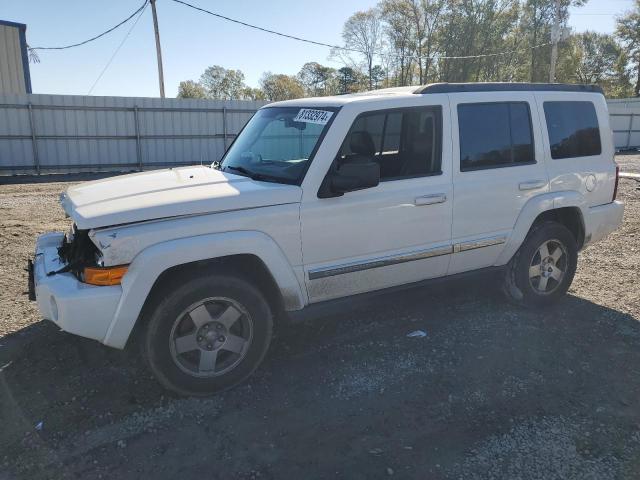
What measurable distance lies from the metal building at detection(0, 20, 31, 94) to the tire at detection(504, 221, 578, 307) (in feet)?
60.5

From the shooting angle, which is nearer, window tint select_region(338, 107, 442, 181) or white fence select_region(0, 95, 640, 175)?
window tint select_region(338, 107, 442, 181)

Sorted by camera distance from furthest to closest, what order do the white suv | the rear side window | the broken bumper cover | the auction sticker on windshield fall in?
the rear side window < the auction sticker on windshield < the white suv < the broken bumper cover

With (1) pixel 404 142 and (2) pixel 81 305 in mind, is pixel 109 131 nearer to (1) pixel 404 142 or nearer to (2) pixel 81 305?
(1) pixel 404 142

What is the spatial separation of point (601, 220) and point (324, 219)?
3104mm

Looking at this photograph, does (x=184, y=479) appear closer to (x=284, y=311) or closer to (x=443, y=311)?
(x=284, y=311)

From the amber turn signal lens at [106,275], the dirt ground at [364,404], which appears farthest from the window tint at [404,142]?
the amber turn signal lens at [106,275]

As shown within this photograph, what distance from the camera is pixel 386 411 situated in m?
3.23

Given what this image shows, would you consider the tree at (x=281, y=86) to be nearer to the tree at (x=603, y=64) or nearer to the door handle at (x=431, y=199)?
the tree at (x=603, y=64)

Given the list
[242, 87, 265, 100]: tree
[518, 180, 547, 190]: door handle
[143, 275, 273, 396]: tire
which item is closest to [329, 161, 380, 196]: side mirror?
[143, 275, 273, 396]: tire

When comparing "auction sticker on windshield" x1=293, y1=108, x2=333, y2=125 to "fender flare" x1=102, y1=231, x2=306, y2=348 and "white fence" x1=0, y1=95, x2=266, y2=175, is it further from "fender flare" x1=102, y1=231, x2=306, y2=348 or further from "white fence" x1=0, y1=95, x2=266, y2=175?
"white fence" x1=0, y1=95, x2=266, y2=175

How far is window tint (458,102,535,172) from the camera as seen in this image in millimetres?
4141

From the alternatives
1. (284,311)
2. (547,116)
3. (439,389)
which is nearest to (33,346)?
(284,311)

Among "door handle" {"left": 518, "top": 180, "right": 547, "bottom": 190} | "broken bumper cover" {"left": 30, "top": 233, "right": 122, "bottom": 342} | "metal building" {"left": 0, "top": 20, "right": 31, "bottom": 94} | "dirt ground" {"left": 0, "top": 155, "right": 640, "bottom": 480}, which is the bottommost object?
"dirt ground" {"left": 0, "top": 155, "right": 640, "bottom": 480}

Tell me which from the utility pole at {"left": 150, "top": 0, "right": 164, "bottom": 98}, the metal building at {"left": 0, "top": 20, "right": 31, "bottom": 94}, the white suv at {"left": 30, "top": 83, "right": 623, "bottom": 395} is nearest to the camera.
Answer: the white suv at {"left": 30, "top": 83, "right": 623, "bottom": 395}
